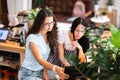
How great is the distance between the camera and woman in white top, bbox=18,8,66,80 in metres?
2.33

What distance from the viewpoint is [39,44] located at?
238 centimetres

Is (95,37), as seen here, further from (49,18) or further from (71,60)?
(49,18)

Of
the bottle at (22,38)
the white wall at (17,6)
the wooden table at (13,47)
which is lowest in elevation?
the wooden table at (13,47)

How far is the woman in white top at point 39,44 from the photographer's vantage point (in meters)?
2.33

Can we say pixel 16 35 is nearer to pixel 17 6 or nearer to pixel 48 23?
pixel 48 23

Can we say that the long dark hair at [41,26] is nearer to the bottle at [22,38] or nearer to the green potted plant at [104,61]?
the bottle at [22,38]

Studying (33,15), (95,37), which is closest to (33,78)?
(33,15)

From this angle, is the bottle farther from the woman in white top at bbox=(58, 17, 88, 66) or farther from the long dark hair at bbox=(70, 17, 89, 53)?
the long dark hair at bbox=(70, 17, 89, 53)

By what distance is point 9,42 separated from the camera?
112 inches

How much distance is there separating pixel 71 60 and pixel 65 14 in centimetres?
536

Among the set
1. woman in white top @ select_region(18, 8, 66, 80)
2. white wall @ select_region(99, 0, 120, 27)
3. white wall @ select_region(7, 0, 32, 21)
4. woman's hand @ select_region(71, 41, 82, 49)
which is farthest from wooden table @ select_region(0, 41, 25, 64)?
white wall @ select_region(99, 0, 120, 27)

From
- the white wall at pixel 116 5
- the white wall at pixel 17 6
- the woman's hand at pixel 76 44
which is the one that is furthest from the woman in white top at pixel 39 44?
the white wall at pixel 116 5

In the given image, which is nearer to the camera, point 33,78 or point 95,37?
point 95,37

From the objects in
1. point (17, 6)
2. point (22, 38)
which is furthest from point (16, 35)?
point (17, 6)
